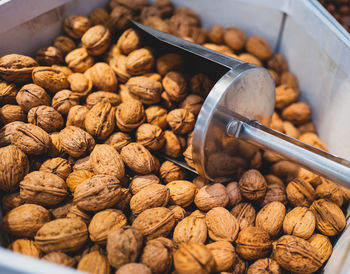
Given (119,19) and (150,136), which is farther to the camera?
(119,19)

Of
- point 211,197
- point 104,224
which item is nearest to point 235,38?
point 211,197

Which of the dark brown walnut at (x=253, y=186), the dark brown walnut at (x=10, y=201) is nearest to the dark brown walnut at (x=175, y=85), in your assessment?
the dark brown walnut at (x=253, y=186)

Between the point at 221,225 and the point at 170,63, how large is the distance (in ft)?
3.17

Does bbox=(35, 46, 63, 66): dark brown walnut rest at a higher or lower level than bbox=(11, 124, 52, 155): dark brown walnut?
higher

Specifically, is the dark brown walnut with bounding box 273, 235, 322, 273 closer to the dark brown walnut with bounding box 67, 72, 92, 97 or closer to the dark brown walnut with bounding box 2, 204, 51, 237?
the dark brown walnut with bounding box 2, 204, 51, 237

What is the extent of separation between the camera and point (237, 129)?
1268 millimetres

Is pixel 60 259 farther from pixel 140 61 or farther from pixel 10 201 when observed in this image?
pixel 140 61

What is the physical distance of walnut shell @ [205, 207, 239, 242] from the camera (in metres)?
1.22

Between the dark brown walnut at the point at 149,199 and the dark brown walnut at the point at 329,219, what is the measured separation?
0.68m

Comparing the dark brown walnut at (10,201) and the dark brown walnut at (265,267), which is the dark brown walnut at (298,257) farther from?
the dark brown walnut at (10,201)

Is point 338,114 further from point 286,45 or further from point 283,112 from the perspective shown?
point 286,45

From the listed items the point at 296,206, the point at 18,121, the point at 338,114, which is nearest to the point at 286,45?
the point at 338,114

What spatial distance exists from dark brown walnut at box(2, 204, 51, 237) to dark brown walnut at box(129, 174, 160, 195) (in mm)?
400

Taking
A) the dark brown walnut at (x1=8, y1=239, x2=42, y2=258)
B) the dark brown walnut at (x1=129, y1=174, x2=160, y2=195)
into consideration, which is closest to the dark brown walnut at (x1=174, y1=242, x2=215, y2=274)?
the dark brown walnut at (x1=129, y1=174, x2=160, y2=195)
